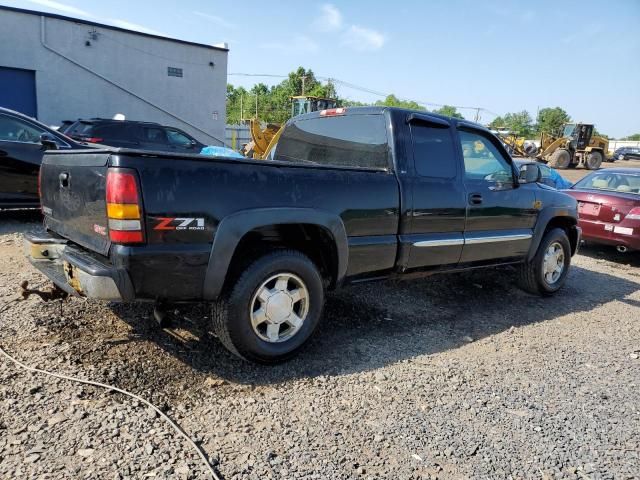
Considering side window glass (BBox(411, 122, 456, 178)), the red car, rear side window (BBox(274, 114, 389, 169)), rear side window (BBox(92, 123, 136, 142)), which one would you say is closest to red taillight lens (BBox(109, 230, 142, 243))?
rear side window (BBox(274, 114, 389, 169))

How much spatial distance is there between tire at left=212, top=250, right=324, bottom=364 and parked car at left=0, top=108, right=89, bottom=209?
4735mm

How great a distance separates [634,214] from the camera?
7801mm

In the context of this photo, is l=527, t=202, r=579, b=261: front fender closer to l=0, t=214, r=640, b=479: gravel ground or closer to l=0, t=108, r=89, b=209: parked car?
l=0, t=214, r=640, b=479: gravel ground

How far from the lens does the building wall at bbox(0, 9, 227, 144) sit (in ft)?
51.7

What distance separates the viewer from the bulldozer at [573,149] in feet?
102

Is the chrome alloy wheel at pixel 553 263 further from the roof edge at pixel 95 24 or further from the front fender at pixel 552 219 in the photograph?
the roof edge at pixel 95 24

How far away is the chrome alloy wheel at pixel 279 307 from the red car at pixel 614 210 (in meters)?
5.79

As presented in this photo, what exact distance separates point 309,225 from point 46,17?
16615 millimetres

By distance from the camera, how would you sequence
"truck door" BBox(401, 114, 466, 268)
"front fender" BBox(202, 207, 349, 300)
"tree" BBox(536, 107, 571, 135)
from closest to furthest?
"front fender" BBox(202, 207, 349, 300) → "truck door" BBox(401, 114, 466, 268) → "tree" BBox(536, 107, 571, 135)

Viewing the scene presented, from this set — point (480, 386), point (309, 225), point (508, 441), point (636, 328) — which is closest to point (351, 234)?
point (309, 225)

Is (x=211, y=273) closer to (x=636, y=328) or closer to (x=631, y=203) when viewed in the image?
(x=636, y=328)

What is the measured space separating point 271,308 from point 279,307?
0.06 meters

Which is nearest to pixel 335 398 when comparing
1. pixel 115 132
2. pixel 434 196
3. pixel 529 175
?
pixel 434 196

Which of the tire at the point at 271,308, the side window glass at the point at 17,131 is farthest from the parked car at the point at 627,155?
the tire at the point at 271,308
